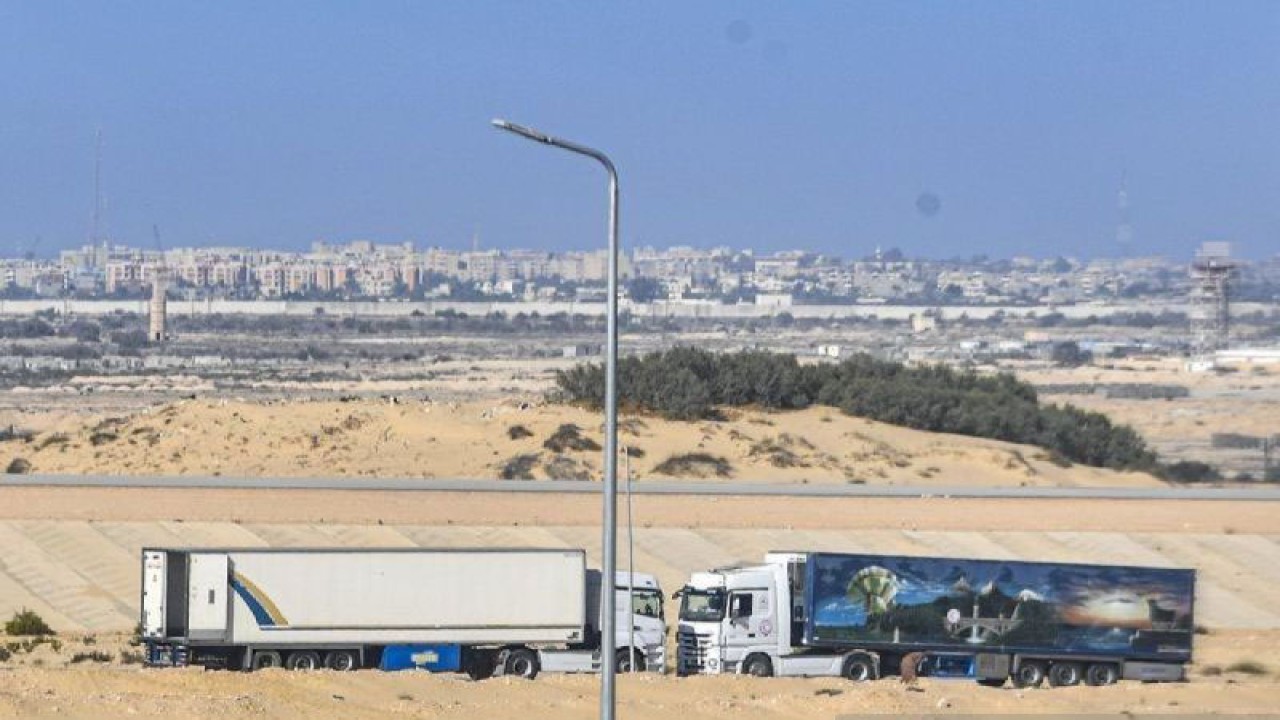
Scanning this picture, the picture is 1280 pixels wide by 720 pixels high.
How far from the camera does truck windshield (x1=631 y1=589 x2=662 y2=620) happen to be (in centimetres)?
3875

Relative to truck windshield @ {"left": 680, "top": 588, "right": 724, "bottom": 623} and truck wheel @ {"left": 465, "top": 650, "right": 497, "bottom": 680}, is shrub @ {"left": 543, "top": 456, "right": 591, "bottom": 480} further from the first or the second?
truck wheel @ {"left": 465, "top": 650, "right": 497, "bottom": 680}

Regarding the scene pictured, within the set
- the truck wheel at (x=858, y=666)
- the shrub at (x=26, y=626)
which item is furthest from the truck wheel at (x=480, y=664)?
the shrub at (x=26, y=626)

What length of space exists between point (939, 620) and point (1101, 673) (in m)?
3.24

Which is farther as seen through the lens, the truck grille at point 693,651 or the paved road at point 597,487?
the paved road at point 597,487

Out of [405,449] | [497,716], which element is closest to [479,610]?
[497,716]

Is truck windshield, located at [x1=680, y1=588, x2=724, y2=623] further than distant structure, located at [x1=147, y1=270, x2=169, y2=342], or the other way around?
distant structure, located at [x1=147, y1=270, x2=169, y2=342]

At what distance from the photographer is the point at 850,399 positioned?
86.9 metres

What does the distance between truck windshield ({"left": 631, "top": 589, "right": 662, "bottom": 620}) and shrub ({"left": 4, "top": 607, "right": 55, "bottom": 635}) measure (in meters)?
11.5

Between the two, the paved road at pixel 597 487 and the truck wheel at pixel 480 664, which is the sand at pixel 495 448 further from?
the truck wheel at pixel 480 664

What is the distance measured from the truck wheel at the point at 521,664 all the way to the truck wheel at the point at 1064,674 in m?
8.90

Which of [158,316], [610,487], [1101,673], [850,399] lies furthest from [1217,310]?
[610,487]

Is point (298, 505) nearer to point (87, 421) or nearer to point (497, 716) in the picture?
point (497, 716)

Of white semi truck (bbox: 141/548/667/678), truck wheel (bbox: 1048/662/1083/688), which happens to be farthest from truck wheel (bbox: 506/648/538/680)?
truck wheel (bbox: 1048/662/1083/688)

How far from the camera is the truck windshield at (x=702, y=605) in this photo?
3859 centimetres
